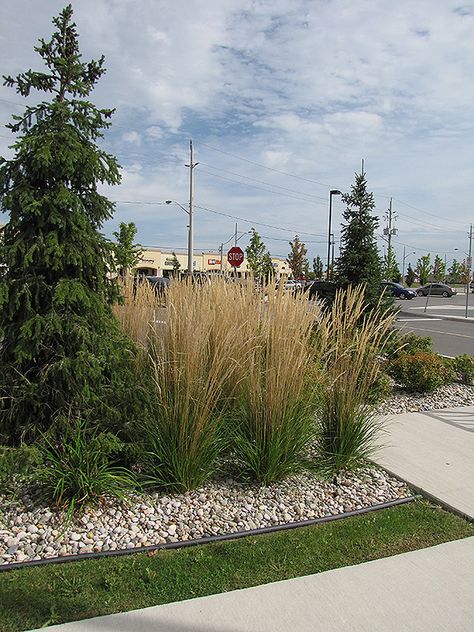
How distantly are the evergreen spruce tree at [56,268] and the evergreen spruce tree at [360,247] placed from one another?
14.7ft

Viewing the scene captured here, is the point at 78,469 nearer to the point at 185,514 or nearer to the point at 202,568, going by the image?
the point at 185,514

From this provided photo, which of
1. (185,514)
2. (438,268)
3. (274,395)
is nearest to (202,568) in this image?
(185,514)

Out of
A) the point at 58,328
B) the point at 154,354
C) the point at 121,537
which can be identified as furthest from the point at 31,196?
the point at 121,537

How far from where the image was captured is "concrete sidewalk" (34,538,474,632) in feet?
7.02

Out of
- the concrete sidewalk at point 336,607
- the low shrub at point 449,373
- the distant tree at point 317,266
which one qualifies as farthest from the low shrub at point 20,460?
the distant tree at point 317,266

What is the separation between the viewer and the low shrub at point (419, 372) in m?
6.12

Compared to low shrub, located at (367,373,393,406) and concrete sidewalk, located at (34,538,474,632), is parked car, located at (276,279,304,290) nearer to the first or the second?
low shrub, located at (367,373,393,406)

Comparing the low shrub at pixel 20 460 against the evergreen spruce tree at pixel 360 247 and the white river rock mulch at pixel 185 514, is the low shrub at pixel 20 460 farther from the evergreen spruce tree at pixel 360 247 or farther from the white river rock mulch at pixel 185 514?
the evergreen spruce tree at pixel 360 247

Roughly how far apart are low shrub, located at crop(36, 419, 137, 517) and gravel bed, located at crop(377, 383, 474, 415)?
11.0 feet

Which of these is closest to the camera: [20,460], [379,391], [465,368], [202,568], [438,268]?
[202,568]

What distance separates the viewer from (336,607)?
228 cm

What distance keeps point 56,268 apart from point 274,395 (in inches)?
63.3

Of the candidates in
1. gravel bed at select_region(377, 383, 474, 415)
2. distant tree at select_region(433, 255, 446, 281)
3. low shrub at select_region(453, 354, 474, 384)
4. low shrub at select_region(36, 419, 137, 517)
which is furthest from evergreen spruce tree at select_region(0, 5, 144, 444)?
distant tree at select_region(433, 255, 446, 281)

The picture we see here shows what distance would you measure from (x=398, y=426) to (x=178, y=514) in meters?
2.78
